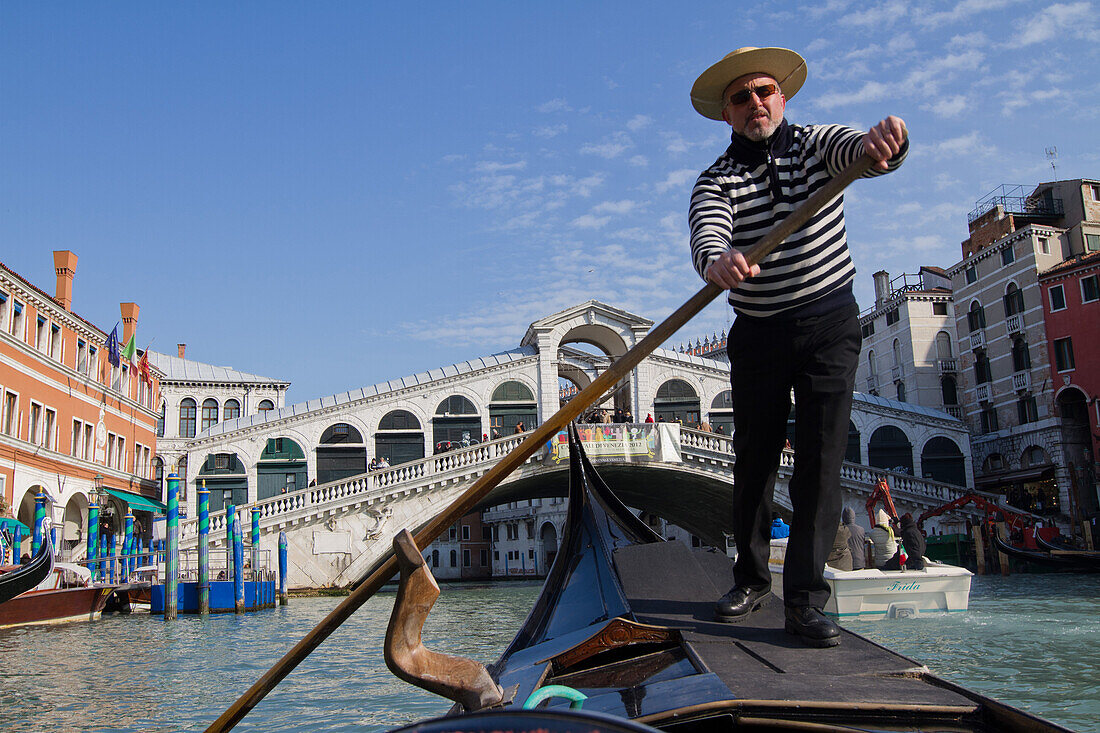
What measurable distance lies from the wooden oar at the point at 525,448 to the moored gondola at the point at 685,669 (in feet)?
0.58

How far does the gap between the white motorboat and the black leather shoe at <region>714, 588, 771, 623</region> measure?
3687 mm

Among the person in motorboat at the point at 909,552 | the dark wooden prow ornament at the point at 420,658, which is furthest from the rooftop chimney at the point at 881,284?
the dark wooden prow ornament at the point at 420,658

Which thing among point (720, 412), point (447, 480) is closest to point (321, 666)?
point (447, 480)

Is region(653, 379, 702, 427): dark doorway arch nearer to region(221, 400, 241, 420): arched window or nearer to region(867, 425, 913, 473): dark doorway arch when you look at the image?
region(867, 425, 913, 473): dark doorway arch

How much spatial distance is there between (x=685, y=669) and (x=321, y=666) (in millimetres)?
3222

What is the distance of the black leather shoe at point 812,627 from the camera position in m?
1.20

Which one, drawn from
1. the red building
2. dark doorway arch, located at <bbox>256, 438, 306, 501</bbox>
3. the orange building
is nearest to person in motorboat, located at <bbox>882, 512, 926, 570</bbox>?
the red building

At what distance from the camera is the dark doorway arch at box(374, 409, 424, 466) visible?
1466 cm

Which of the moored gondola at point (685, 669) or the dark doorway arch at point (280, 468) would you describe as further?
the dark doorway arch at point (280, 468)

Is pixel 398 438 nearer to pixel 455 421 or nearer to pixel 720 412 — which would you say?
pixel 455 421

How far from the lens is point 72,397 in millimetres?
11922

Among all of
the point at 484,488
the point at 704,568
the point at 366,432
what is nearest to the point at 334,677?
the point at 704,568

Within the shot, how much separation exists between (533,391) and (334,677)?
11896 mm

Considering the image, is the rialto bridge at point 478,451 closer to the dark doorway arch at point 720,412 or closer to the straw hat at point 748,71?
the dark doorway arch at point 720,412
